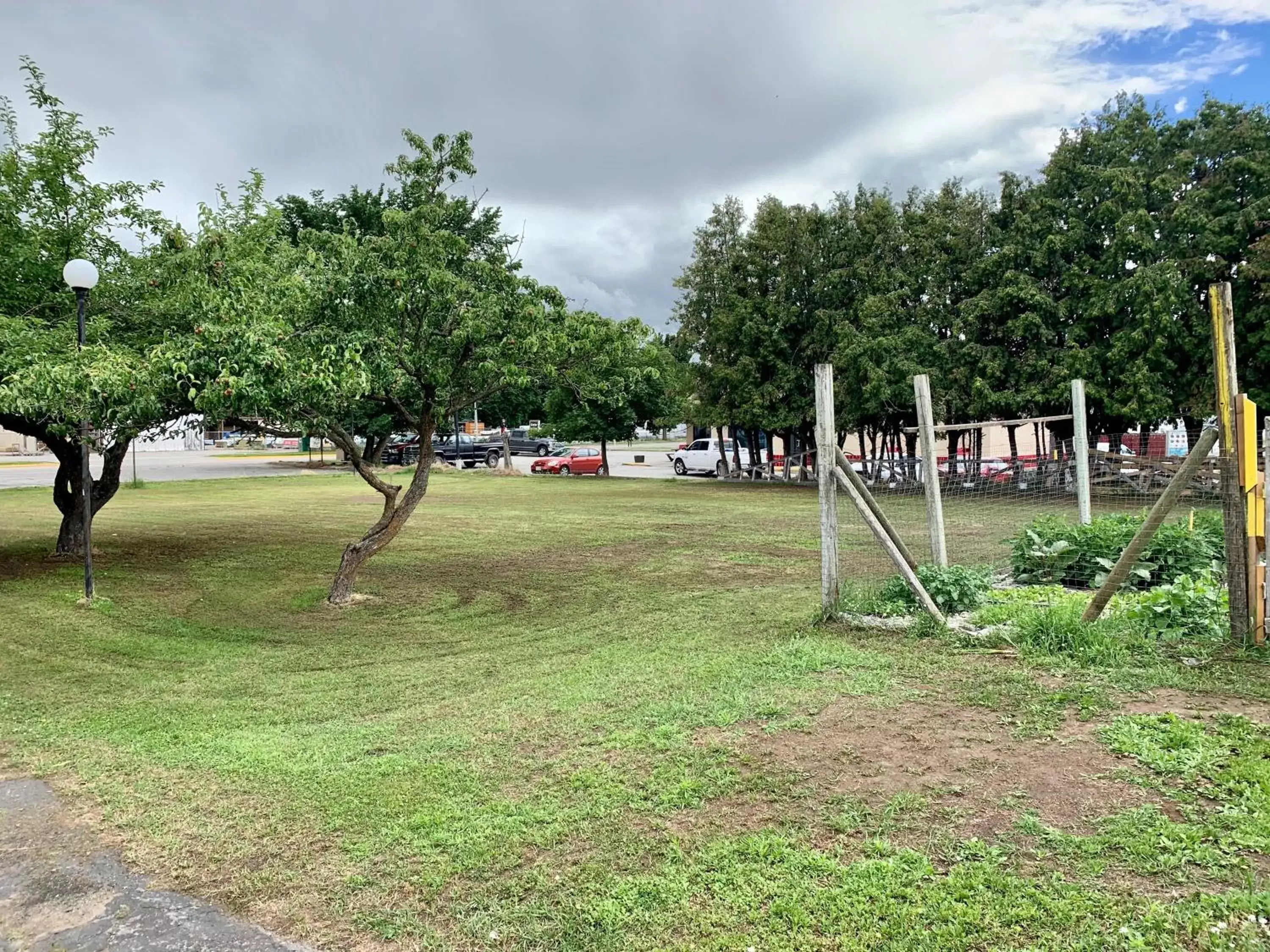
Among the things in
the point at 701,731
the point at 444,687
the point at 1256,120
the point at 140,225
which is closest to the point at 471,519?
the point at 140,225

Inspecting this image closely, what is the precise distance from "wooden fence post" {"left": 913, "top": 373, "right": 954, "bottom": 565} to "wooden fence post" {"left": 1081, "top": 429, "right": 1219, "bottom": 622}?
1739 millimetres

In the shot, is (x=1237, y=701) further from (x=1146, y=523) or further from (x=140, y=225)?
(x=140, y=225)

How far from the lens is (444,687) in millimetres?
5809

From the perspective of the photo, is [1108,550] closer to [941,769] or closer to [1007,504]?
[941,769]

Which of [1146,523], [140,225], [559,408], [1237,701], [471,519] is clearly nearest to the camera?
[1237,701]

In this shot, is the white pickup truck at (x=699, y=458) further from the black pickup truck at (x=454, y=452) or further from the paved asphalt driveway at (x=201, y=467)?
the black pickup truck at (x=454, y=452)

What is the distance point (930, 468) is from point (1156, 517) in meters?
2.24

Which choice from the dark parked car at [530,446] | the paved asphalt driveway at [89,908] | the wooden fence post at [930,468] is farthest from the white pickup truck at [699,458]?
the paved asphalt driveway at [89,908]

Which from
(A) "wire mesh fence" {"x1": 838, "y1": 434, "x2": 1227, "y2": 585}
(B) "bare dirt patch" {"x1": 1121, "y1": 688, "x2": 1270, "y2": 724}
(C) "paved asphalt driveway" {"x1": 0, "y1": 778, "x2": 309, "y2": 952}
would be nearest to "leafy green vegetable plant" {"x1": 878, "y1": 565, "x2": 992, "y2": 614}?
(A) "wire mesh fence" {"x1": 838, "y1": 434, "x2": 1227, "y2": 585}

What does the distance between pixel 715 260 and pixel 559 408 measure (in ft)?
31.4

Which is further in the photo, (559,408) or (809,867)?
(559,408)

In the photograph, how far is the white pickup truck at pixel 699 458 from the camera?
35656 millimetres

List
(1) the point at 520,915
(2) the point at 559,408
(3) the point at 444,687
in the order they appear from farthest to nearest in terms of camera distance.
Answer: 1. (2) the point at 559,408
2. (3) the point at 444,687
3. (1) the point at 520,915

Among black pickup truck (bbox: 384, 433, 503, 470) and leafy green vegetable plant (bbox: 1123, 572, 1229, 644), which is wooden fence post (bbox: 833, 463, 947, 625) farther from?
black pickup truck (bbox: 384, 433, 503, 470)
